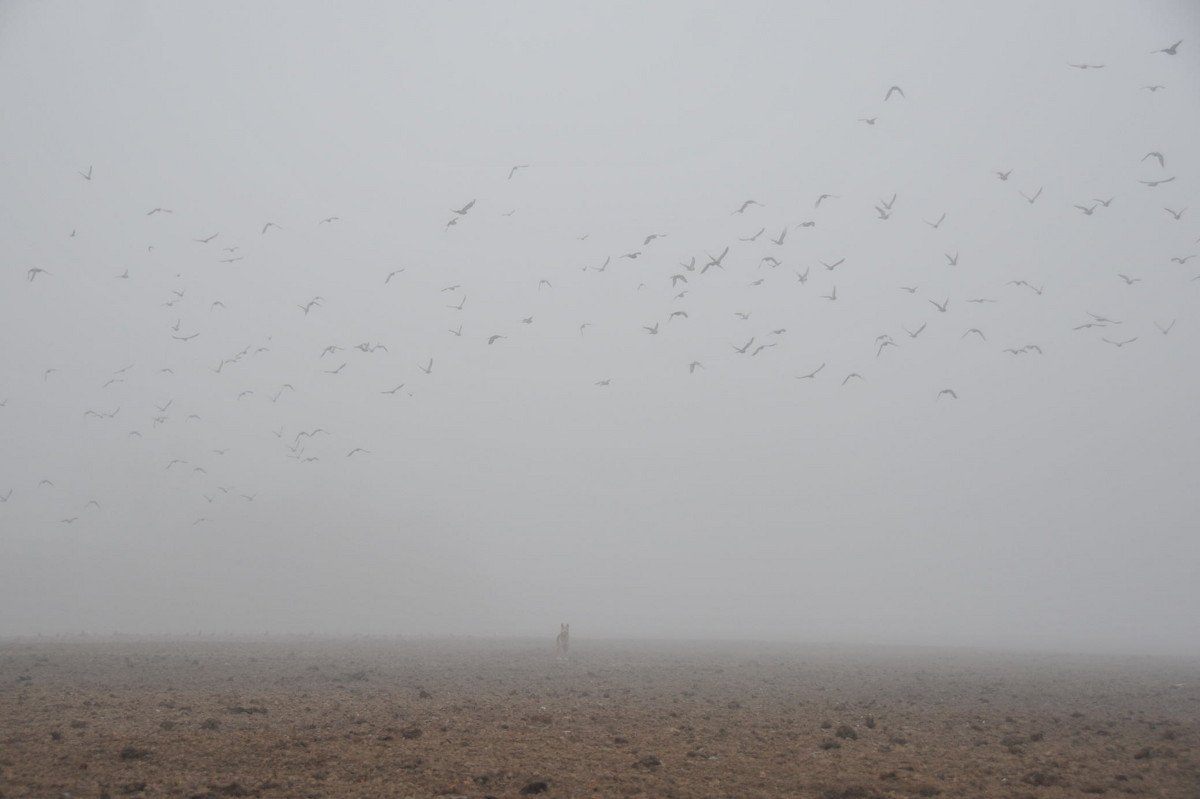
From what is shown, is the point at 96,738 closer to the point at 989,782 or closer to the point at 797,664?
the point at 989,782

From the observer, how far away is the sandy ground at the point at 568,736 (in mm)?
10281

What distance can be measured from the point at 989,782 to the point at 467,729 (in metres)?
8.19

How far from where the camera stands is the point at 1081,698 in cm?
1969

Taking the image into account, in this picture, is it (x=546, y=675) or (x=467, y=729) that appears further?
(x=546, y=675)

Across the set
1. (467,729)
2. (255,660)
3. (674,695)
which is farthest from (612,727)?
(255,660)

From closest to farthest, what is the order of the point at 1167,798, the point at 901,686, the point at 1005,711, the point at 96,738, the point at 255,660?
1. the point at 1167,798
2. the point at 96,738
3. the point at 1005,711
4. the point at 901,686
5. the point at 255,660

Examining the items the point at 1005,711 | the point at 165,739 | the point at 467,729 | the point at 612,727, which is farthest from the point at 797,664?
the point at 165,739

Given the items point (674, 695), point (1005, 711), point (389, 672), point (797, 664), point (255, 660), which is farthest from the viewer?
point (797, 664)

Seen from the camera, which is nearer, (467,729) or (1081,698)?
(467,729)

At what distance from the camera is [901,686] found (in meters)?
22.2

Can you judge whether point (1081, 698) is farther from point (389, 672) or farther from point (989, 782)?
point (389, 672)

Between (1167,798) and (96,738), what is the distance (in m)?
15.3

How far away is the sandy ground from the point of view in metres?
10.3

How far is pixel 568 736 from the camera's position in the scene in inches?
520
